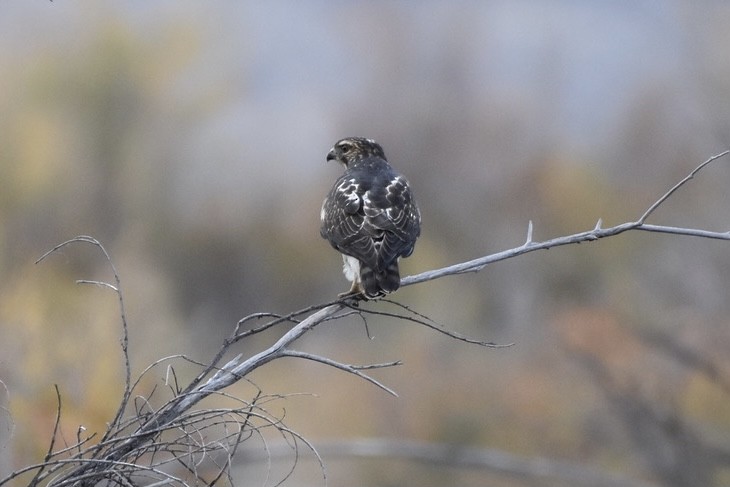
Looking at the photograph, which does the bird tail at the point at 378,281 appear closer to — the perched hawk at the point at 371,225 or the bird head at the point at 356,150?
the perched hawk at the point at 371,225

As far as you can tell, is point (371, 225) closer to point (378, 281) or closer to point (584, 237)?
point (378, 281)

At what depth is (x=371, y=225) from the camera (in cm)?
715

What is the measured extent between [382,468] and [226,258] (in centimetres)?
1033

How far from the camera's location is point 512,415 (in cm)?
2997

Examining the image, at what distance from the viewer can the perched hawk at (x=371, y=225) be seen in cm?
672

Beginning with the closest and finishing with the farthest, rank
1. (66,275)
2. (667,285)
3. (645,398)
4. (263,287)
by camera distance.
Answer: (645,398) < (66,275) < (667,285) < (263,287)

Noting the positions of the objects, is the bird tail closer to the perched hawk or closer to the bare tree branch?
the perched hawk

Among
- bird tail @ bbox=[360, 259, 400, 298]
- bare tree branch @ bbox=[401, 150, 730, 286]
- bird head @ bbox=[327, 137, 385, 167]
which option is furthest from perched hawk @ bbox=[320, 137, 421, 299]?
bare tree branch @ bbox=[401, 150, 730, 286]

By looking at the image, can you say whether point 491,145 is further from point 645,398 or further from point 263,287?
point 645,398

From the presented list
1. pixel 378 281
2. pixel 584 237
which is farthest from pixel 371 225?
pixel 584 237

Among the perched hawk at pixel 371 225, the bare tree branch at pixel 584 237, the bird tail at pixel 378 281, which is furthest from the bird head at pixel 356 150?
the bare tree branch at pixel 584 237

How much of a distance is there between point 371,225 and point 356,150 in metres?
1.93

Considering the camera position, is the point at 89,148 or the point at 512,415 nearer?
the point at 512,415

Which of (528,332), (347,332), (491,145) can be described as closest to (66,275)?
(347,332)
